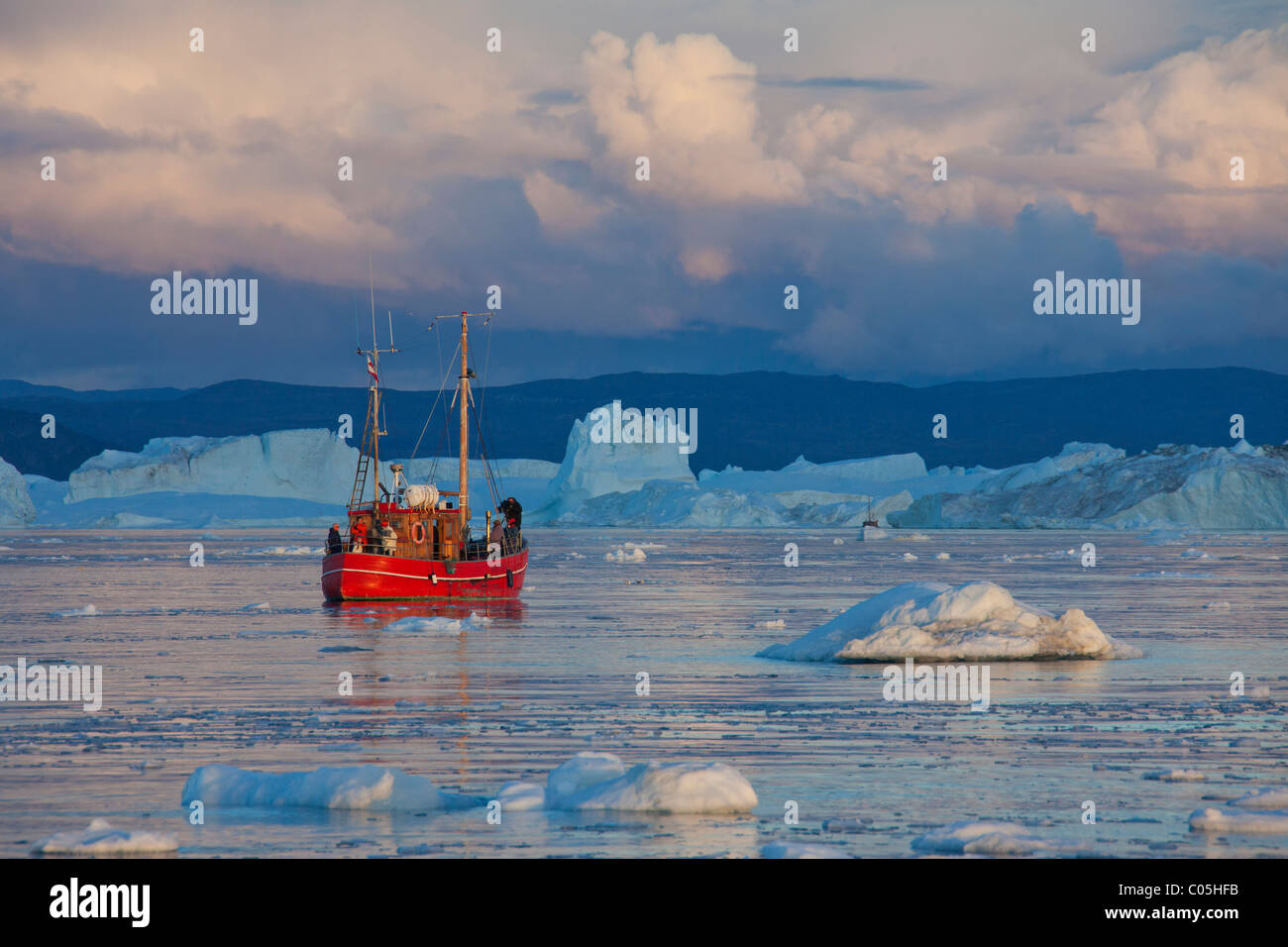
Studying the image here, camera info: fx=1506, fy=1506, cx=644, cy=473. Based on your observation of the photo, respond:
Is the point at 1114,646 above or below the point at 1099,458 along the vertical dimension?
below

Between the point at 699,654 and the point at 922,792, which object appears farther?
the point at 699,654

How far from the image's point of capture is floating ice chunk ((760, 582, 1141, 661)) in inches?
746

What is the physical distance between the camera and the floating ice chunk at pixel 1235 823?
30.3 feet

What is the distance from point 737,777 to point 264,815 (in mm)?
3124

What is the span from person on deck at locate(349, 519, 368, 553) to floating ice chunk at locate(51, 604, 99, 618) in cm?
599

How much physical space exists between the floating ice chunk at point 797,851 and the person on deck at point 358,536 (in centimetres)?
2700

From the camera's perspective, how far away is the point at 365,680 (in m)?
18.3

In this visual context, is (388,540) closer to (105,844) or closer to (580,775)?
(580,775)

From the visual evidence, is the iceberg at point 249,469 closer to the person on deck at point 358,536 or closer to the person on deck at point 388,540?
the person on deck at point 358,536

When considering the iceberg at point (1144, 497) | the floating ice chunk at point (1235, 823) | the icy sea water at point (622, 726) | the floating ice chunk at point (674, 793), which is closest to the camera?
the floating ice chunk at point (1235, 823)

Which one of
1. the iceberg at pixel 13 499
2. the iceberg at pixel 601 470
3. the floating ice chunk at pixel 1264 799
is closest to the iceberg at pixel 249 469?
the iceberg at pixel 13 499

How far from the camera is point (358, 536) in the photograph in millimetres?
35281
